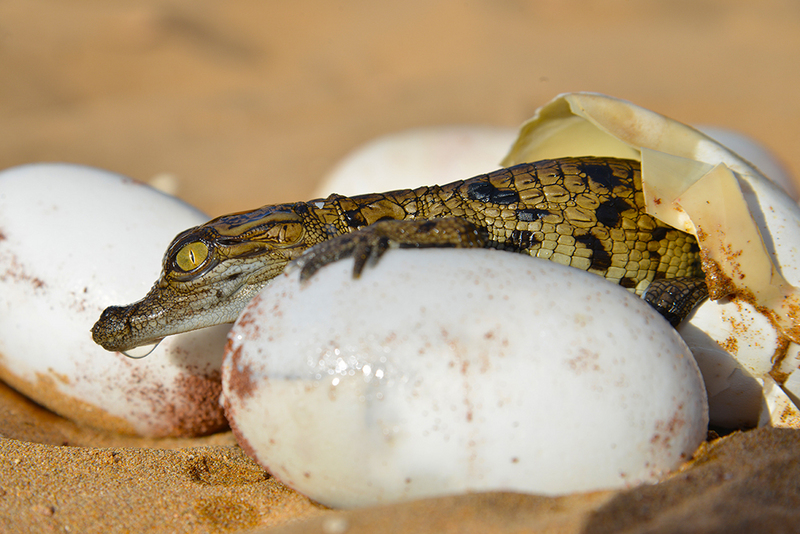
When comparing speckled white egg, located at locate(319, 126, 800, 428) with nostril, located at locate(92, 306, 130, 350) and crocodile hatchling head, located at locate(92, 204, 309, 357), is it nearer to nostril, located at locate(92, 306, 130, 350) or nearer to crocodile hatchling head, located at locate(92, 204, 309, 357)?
crocodile hatchling head, located at locate(92, 204, 309, 357)

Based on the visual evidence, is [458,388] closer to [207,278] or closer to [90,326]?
[207,278]

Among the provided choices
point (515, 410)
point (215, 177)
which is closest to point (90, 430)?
point (515, 410)

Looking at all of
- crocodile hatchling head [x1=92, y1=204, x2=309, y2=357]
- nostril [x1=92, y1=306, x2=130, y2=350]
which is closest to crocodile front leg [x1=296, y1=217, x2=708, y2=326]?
crocodile hatchling head [x1=92, y1=204, x2=309, y2=357]

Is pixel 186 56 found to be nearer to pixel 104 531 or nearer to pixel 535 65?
pixel 535 65

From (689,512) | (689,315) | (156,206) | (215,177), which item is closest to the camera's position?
(689,512)

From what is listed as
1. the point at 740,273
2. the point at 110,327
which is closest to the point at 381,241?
the point at 110,327
